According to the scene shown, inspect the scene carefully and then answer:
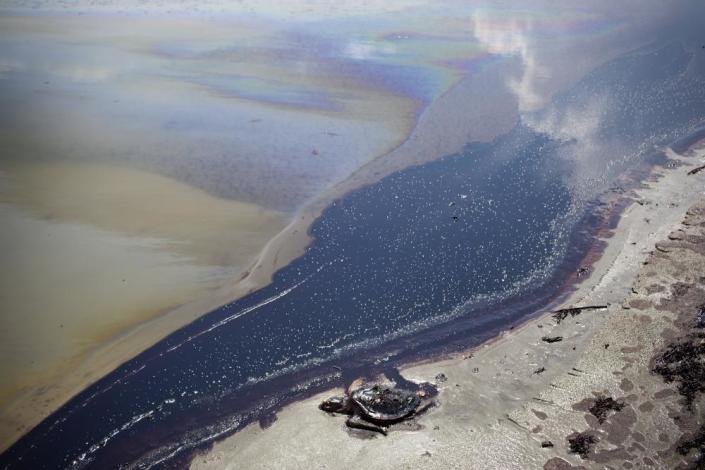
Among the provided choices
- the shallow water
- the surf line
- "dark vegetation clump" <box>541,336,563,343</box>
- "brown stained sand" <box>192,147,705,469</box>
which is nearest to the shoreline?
the shallow water

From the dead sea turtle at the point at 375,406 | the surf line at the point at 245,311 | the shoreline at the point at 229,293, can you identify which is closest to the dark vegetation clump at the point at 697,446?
the dead sea turtle at the point at 375,406

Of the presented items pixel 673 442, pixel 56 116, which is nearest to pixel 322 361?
pixel 673 442

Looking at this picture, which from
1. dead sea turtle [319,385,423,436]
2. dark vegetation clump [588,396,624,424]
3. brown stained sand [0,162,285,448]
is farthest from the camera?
brown stained sand [0,162,285,448]

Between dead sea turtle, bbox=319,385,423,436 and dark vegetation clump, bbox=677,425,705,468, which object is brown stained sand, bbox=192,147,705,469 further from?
dead sea turtle, bbox=319,385,423,436

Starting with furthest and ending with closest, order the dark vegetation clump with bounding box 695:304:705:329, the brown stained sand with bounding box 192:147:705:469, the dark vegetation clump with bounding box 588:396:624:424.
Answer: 1. the dark vegetation clump with bounding box 695:304:705:329
2. the dark vegetation clump with bounding box 588:396:624:424
3. the brown stained sand with bounding box 192:147:705:469

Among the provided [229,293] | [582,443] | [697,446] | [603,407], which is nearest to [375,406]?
[582,443]

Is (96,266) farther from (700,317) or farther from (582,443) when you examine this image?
(700,317)

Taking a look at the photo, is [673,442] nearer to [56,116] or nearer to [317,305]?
[317,305]
